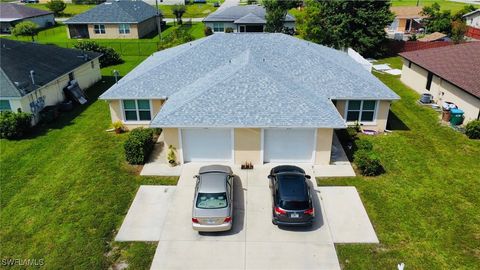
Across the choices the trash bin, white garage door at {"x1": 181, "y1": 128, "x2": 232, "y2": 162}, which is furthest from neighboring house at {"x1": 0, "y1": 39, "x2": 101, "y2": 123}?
the trash bin

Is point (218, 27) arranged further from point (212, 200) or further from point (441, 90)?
point (212, 200)

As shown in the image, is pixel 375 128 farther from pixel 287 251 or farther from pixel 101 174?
pixel 101 174

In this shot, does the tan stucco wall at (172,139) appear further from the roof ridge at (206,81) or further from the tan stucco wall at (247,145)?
the tan stucco wall at (247,145)

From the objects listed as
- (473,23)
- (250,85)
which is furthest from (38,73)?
(473,23)

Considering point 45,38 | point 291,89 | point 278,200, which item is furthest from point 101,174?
point 45,38

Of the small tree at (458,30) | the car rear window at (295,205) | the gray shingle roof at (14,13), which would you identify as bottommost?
the car rear window at (295,205)

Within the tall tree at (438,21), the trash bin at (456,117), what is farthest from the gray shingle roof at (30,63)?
the tall tree at (438,21)
